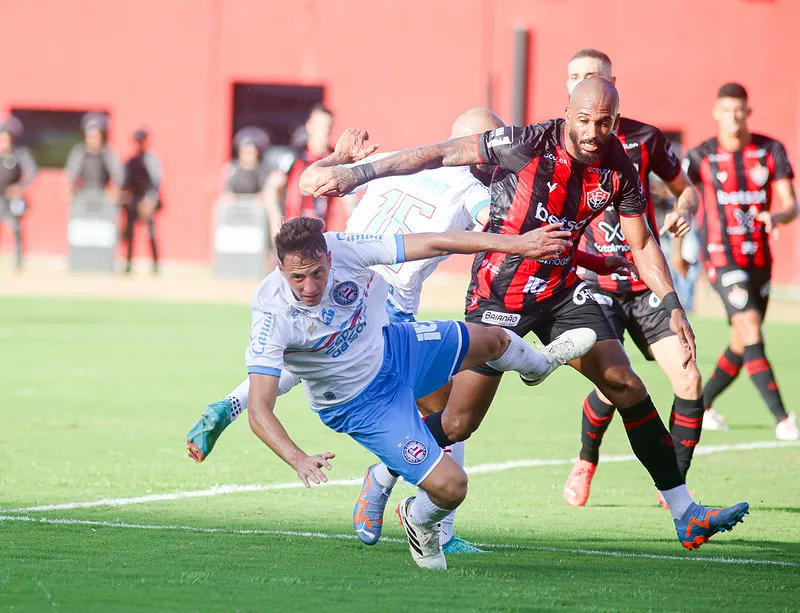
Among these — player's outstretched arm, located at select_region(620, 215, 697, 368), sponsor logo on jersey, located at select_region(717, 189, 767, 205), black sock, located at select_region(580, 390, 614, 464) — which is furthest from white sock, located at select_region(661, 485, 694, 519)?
sponsor logo on jersey, located at select_region(717, 189, 767, 205)

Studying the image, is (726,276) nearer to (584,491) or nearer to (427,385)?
(584,491)

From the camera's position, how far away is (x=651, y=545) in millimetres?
6582

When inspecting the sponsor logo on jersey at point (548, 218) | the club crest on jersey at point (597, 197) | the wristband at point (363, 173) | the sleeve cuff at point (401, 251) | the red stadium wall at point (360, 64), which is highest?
the red stadium wall at point (360, 64)

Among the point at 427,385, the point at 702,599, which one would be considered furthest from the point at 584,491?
the point at 702,599

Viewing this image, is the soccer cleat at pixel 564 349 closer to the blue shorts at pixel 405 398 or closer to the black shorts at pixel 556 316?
the black shorts at pixel 556 316

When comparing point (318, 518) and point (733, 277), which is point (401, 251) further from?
point (733, 277)

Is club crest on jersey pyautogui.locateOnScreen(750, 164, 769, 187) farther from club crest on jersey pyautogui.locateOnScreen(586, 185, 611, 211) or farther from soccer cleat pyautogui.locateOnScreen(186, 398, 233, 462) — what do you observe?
soccer cleat pyautogui.locateOnScreen(186, 398, 233, 462)

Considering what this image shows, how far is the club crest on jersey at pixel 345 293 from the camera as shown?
588 centimetres

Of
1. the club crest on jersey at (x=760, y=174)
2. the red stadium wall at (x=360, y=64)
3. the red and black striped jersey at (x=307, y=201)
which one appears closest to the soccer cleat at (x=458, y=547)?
the club crest on jersey at (x=760, y=174)

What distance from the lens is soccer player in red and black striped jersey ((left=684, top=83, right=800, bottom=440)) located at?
33.6ft

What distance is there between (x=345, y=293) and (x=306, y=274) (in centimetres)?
30

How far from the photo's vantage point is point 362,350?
599 centimetres

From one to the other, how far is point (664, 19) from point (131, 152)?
37.2ft

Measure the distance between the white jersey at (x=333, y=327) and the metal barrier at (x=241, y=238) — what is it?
18277 millimetres
